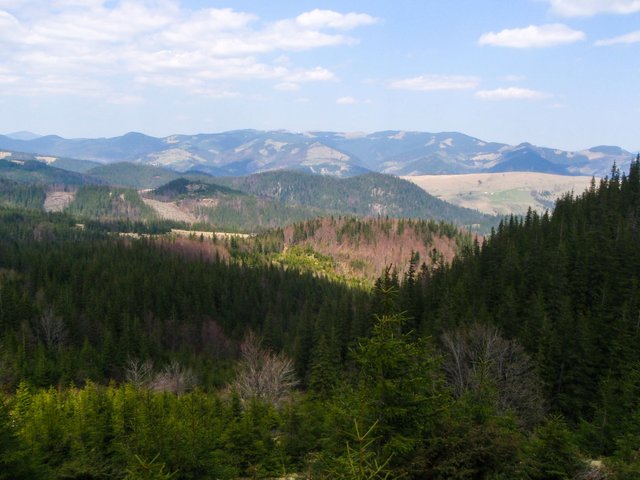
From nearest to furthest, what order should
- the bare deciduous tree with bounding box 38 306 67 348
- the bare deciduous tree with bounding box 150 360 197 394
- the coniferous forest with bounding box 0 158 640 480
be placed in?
the coniferous forest with bounding box 0 158 640 480 → the bare deciduous tree with bounding box 150 360 197 394 → the bare deciduous tree with bounding box 38 306 67 348

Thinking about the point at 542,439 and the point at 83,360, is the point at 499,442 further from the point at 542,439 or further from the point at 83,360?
the point at 83,360

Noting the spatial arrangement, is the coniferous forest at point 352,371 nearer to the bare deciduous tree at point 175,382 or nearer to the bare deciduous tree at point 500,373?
the bare deciduous tree at point 500,373

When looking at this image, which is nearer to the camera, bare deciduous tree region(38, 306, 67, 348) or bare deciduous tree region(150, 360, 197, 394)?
bare deciduous tree region(150, 360, 197, 394)

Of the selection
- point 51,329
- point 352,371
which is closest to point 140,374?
point 352,371

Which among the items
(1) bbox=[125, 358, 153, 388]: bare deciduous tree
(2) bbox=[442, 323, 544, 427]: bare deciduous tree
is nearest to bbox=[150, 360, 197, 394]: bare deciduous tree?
(1) bbox=[125, 358, 153, 388]: bare deciduous tree

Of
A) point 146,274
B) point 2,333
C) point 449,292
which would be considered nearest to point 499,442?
point 449,292

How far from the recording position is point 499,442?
22641 millimetres

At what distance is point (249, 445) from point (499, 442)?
74.8 ft

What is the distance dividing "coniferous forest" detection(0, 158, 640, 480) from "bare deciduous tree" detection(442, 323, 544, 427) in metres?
0.32

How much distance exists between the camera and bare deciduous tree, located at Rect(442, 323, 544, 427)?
140 ft

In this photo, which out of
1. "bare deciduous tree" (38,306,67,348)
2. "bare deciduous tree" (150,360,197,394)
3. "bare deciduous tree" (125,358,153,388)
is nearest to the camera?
"bare deciduous tree" (125,358,153,388)

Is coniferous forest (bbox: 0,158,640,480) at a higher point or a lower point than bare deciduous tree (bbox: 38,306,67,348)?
higher

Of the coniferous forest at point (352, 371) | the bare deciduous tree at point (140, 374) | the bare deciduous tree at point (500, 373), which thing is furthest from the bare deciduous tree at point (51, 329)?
the bare deciduous tree at point (500, 373)

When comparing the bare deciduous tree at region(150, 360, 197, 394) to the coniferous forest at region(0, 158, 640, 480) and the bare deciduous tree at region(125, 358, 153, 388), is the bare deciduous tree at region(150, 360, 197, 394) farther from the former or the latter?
the bare deciduous tree at region(125, 358, 153, 388)
